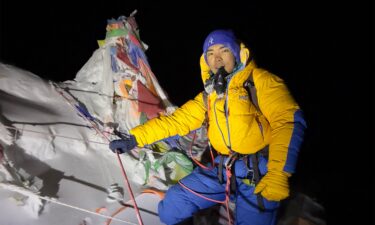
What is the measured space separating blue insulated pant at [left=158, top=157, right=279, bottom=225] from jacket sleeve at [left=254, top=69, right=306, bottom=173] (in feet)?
1.38

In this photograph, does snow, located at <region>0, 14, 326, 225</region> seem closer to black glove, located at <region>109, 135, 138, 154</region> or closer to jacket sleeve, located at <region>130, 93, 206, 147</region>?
black glove, located at <region>109, 135, 138, 154</region>

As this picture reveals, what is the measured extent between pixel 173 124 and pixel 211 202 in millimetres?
751

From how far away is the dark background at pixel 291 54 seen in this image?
4920 millimetres

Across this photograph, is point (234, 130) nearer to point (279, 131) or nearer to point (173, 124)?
point (279, 131)

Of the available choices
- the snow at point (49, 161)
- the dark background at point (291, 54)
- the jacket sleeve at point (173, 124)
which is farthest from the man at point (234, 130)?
the dark background at point (291, 54)

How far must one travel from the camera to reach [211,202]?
2725 millimetres

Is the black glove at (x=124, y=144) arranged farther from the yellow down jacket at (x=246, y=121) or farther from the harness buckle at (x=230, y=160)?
the harness buckle at (x=230, y=160)

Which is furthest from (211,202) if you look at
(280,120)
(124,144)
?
(280,120)

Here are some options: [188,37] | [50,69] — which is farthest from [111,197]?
[188,37]

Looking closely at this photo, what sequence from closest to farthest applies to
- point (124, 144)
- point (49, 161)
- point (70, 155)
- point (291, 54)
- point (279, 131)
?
point (279, 131), point (124, 144), point (49, 161), point (70, 155), point (291, 54)

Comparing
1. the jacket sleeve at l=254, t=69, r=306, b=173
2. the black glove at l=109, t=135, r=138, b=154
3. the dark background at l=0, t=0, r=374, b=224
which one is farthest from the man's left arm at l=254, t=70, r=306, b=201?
the dark background at l=0, t=0, r=374, b=224

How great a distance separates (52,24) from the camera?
13.0 m

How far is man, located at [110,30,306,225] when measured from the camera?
7.20 ft

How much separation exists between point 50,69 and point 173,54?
427cm
